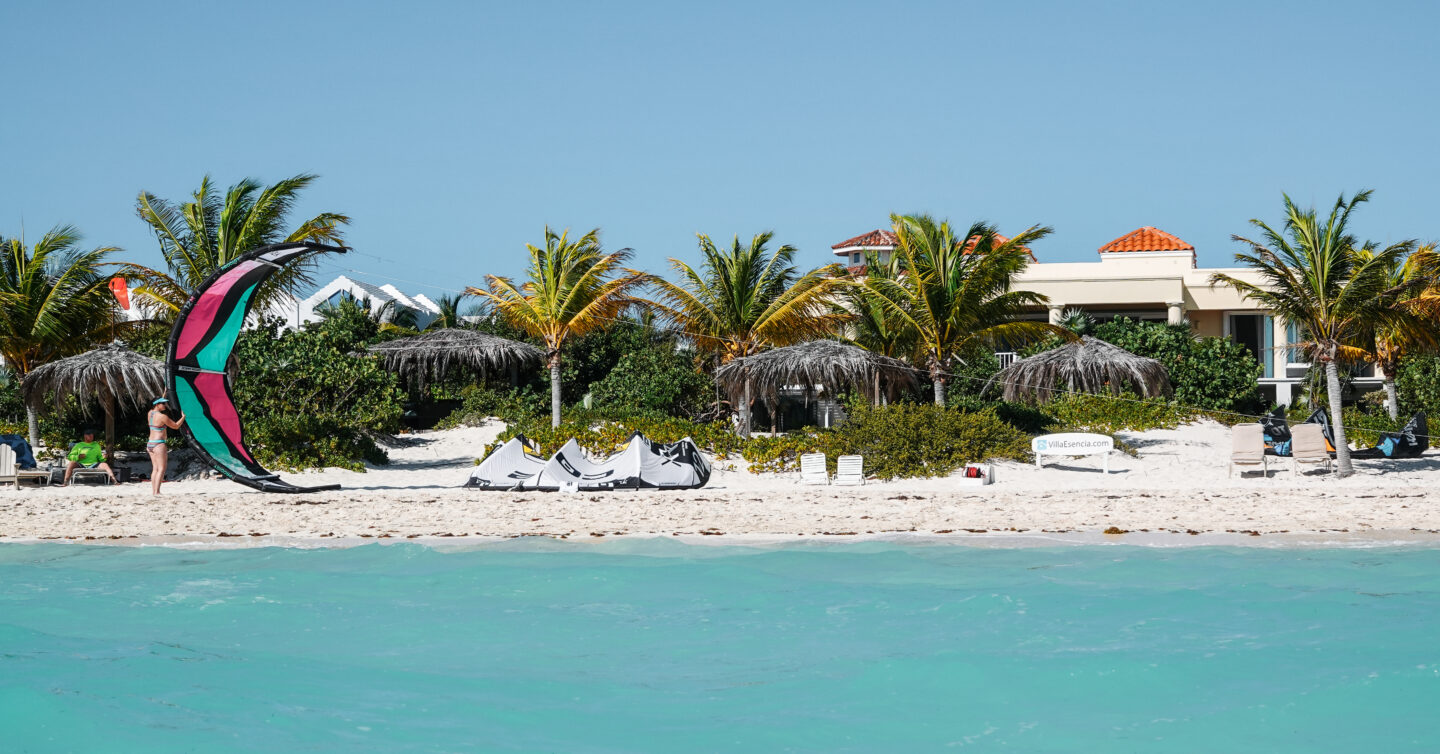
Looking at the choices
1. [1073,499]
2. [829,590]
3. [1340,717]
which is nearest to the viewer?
[1340,717]

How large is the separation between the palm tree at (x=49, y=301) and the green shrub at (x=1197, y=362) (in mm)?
20160

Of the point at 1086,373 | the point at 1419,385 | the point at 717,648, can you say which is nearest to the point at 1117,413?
the point at 1086,373

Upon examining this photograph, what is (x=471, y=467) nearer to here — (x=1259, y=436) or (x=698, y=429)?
(x=698, y=429)

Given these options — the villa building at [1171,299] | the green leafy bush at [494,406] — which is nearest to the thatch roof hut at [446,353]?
the green leafy bush at [494,406]

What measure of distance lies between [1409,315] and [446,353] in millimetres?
18742

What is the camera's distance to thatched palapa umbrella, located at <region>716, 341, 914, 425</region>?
20.1 m

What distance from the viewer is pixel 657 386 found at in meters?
25.7

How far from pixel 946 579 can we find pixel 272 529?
7.04 m

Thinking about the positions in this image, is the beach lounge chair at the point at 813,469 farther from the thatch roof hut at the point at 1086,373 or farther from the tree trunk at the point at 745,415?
the thatch roof hut at the point at 1086,373

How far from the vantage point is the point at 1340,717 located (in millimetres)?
7672

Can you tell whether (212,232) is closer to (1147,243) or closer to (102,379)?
(102,379)

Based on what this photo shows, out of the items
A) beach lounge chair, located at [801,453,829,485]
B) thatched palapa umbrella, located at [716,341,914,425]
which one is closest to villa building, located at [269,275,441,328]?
thatched palapa umbrella, located at [716,341,914,425]

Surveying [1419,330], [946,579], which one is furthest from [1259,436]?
[946,579]

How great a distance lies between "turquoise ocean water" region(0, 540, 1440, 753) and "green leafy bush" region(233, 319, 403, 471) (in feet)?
20.0
